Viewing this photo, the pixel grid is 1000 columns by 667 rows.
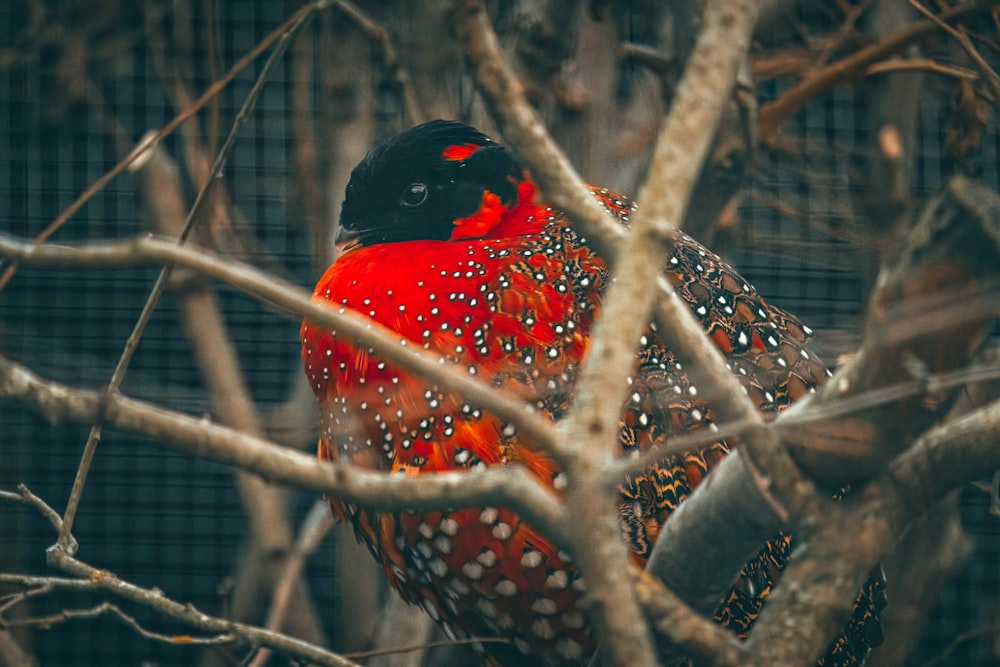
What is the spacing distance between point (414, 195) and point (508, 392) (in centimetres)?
44

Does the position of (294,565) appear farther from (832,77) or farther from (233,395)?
(832,77)

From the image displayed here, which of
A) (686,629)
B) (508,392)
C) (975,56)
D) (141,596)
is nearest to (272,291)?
(686,629)

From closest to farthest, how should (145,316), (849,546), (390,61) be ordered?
(849,546) < (145,316) < (390,61)

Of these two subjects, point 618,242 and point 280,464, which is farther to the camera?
point 618,242

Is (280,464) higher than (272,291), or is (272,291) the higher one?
(272,291)

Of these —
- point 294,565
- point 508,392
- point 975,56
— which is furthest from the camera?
point 294,565

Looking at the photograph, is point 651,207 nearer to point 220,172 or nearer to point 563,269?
point 220,172

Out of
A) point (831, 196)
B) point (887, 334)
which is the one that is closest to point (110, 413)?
point (887, 334)

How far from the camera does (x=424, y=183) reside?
2.01 meters

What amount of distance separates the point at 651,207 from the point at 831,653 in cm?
105

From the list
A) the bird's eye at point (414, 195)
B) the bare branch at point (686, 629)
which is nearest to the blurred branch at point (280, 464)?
the bare branch at point (686, 629)

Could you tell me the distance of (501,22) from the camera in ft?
7.92

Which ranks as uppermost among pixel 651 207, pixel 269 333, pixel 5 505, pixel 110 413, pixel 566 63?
pixel 566 63

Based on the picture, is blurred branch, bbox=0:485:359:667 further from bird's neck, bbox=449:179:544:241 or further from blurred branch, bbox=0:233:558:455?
bird's neck, bbox=449:179:544:241
